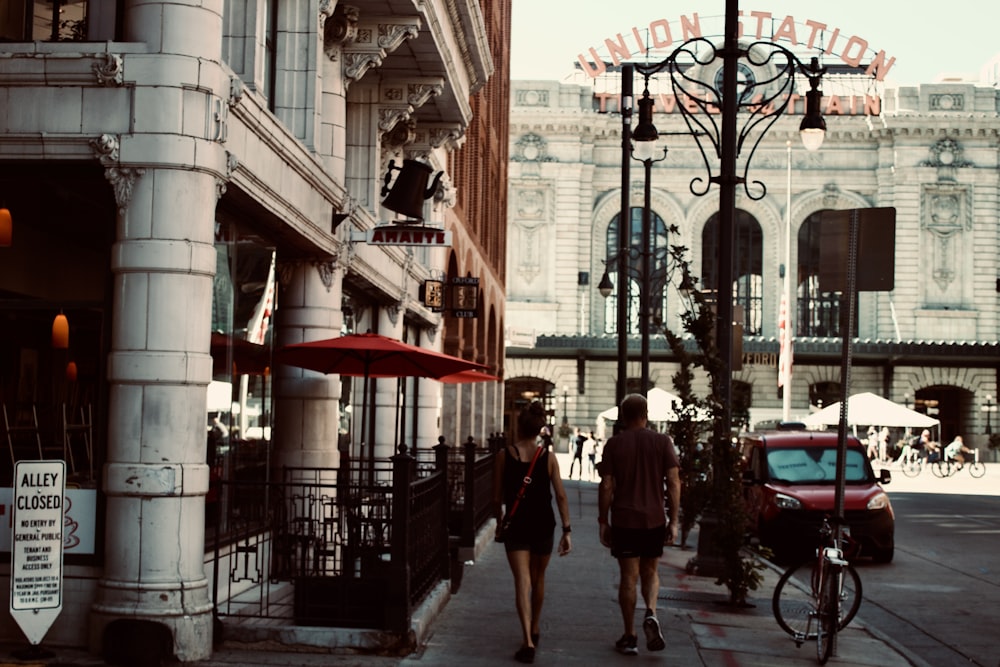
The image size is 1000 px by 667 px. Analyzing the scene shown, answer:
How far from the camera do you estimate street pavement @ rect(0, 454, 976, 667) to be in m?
9.84

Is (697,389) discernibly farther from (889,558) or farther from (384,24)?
(384,24)

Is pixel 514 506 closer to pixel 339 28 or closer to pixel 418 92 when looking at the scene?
pixel 339 28

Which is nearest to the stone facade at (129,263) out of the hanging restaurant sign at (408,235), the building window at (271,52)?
the building window at (271,52)

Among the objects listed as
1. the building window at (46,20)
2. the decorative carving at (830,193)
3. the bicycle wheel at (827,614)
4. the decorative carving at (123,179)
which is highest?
the decorative carving at (830,193)

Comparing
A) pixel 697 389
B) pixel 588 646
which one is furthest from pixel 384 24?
pixel 697 389

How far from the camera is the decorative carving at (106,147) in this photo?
9.54 metres

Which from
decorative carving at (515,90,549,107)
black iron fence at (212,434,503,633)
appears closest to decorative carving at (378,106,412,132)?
black iron fence at (212,434,503,633)

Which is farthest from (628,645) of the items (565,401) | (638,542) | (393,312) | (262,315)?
(565,401)

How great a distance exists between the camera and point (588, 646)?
10.8 metres

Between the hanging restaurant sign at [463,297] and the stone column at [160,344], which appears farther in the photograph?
the hanging restaurant sign at [463,297]

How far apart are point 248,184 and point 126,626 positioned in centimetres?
360

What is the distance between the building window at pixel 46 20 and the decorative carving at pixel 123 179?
1.23 meters

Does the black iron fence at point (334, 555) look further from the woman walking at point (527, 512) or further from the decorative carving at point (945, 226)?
the decorative carving at point (945, 226)

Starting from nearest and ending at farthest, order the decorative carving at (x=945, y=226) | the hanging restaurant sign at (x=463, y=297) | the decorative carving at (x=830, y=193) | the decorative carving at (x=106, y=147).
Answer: the decorative carving at (x=106, y=147) → the hanging restaurant sign at (x=463, y=297) → the decorative carving at (x=945, y=226) → the decorative carving at (x=830, y=193)
